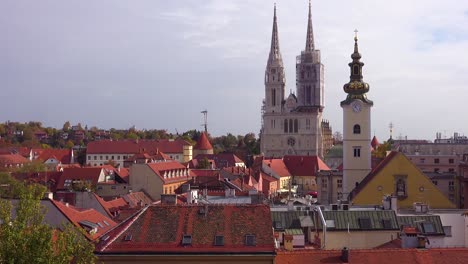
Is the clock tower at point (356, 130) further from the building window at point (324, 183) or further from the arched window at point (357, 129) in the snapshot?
the building window at point (324, 183)

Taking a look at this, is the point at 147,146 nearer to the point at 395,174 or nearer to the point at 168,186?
the point at 168,186

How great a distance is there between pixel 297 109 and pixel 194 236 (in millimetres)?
135308

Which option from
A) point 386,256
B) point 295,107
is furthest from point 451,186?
point 295,107

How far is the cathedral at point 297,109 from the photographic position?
525ft

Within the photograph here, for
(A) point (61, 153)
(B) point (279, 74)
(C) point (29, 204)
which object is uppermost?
(B) point (279, 74)

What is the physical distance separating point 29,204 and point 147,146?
134 meters

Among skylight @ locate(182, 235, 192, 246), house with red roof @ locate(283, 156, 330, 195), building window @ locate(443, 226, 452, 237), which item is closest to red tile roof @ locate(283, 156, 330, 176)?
house with red roof @ locate(283, 156, 330, 195)

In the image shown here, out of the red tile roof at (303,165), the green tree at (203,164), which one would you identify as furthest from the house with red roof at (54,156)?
the red tile roof at (303,165)

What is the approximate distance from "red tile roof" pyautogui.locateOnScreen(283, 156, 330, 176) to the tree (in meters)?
106

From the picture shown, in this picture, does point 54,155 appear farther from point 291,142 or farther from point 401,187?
point 401,187

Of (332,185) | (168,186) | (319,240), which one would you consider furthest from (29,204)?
(168,186)

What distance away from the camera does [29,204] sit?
23000 millimetres

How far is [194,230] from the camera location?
3183 cm

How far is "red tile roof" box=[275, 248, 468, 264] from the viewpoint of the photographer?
29.2 m
